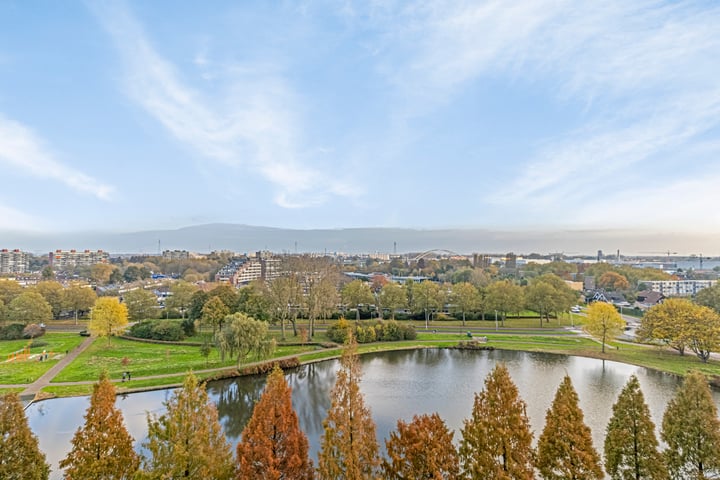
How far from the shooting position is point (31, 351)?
109 feet

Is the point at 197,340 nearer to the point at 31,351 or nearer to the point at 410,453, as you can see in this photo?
the point at 31,351

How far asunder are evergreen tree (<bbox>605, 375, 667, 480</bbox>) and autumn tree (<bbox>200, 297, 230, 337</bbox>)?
32660 mm

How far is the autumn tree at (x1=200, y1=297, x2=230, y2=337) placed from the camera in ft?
118

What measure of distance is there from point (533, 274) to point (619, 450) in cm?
9142

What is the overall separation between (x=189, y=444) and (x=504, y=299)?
42708 mm

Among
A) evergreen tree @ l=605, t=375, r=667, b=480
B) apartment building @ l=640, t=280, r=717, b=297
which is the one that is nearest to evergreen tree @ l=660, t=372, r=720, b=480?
evergreen tree @ l=605, t=375, r=667, b=480

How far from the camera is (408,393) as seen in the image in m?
23.6

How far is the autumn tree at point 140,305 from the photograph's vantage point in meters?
43.9

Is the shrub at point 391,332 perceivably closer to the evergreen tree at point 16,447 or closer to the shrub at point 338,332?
the shrub at point 338,332

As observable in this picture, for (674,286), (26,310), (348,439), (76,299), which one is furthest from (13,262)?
(674,286)

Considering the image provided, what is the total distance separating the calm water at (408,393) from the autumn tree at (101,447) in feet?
25.3

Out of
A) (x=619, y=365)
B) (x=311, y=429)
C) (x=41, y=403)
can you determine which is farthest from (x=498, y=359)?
(x=41, y=403)

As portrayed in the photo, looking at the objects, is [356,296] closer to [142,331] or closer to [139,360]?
[142,331]

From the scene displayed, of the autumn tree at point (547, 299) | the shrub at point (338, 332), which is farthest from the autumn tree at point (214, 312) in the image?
the autumn tree at point (547, 299)
